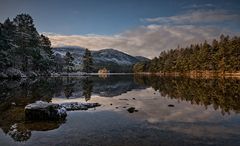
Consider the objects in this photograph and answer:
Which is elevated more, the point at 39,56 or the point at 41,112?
the point at 39,56

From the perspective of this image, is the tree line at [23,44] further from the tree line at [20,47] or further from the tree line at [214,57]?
the tree line at [214,57]

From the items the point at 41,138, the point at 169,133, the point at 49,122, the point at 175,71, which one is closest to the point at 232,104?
the point at 169,133

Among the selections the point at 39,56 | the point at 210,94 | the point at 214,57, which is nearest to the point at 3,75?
the point at 39,56

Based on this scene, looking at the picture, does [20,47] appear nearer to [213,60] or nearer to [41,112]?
[41,112]

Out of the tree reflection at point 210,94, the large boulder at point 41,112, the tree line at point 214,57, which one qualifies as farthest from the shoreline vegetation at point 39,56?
the large boulder at point 41,112

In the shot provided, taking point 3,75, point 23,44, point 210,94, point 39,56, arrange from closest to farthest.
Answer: point 210,94 → point 3,75 → point 23,44 → point 39,56

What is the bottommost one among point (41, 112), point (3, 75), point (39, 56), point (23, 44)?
point (41, 112)

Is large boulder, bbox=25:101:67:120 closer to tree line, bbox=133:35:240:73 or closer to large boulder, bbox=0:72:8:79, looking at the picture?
large boulder, bbox=0:72:8:79

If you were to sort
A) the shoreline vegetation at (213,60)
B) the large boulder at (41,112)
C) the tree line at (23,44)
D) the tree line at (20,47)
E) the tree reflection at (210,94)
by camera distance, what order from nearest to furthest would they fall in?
the large boulder at (41,112)
the tree reflection at (210,94)
the tree line at (20,47)
the tree line at (23,44)
the shoreline vegetation at (213,60)

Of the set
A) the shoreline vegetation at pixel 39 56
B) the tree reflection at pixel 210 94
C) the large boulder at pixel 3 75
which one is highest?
the shoreline vegetation at pixel 39 56

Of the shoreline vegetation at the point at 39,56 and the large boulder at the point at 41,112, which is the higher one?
the shoreline vegetation at the point at 39,56

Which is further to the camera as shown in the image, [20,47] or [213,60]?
[213,60]

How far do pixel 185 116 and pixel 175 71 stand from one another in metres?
146

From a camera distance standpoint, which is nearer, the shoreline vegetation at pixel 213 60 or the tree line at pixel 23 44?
the tree line at pixel 23 44
